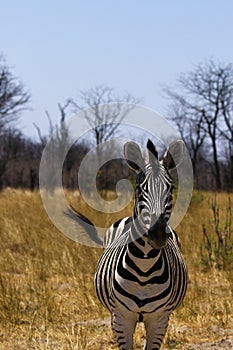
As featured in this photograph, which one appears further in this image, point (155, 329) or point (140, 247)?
point (155, 329)

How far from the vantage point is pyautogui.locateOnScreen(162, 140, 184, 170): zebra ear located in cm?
322

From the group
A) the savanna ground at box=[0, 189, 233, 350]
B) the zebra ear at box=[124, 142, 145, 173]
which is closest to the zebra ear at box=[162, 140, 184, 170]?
the zebra ear at box=[124, 142, 145, 173]

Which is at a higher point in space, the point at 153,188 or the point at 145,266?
the point at 153,188

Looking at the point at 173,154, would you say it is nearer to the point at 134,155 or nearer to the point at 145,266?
the point at 134,155

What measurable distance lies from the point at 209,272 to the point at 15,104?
23.2m

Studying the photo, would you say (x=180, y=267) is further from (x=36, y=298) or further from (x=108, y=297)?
(x=36, y=298)

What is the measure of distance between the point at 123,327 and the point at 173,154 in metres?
0.98

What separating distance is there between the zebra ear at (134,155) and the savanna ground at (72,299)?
1.32 metres

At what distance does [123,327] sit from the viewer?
3297 millimetres

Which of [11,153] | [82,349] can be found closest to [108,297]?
[82,349]

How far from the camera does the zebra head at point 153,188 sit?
2875mm

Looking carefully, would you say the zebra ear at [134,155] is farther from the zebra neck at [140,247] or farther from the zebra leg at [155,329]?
the zebra leg at [155,329]

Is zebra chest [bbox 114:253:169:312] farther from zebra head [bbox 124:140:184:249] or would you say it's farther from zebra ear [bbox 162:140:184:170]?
zebra ear [bbox 162:140:184:170]

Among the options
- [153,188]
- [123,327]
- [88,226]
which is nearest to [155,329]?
[123,327]
